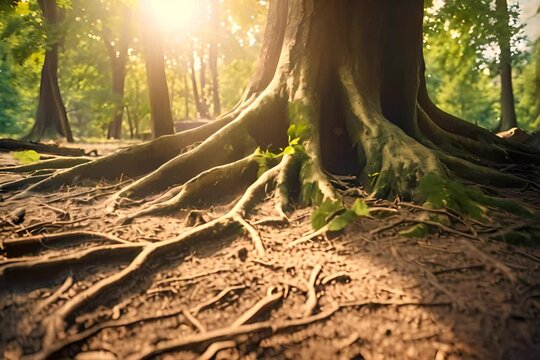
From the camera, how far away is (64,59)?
25.0 meters

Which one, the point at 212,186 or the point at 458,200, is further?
the point at 212,186

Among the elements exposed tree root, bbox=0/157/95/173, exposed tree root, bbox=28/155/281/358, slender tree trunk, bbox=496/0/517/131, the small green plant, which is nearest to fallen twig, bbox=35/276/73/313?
exposed tree root, bbox=28/155/281/358

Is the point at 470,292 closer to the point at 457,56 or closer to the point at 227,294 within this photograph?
the point at 227,294

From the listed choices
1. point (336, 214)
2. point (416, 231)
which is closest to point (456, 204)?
point (416, 231)

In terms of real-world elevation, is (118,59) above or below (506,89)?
above

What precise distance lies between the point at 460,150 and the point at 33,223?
231 inches

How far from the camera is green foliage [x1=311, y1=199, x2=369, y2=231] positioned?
243cm

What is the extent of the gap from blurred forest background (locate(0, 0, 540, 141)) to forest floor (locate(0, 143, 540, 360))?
5.80 m

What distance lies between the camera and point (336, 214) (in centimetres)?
280

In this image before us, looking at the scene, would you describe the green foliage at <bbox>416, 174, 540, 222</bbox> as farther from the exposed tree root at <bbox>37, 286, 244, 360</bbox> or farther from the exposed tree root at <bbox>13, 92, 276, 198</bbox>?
the exposed tree root at <bbox>13, 92, 276, 198</bbox>

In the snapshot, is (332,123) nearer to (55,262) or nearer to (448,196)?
(448,196)

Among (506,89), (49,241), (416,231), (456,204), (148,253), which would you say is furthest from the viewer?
(506,89)

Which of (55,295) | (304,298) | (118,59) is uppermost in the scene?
(118,59)

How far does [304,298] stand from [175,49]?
32.7 m
